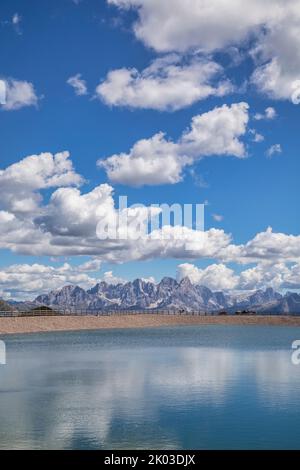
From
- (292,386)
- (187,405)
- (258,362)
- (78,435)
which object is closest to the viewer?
(78,435)

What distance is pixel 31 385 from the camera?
5516 cm

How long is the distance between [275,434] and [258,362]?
38713 mm

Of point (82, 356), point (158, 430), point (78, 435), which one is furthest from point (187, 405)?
point (82, 356)

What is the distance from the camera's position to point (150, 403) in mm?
44594

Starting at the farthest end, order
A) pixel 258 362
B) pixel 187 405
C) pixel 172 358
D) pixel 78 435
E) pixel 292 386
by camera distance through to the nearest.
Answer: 1. pixel 172 358
2. pixel 258 362
3. pixel 292 386
4. pixel 187 405
5. pixel 78 435

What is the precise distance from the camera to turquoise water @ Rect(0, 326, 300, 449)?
3391cm

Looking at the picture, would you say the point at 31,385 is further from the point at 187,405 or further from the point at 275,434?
the point at 275,434

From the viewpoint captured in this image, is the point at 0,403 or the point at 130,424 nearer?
the point at 130,424

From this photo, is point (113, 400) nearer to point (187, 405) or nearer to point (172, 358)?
point (187, 405)

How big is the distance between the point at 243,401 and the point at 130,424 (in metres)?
Result: 12.1

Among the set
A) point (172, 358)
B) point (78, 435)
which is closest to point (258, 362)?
point (172, 358)

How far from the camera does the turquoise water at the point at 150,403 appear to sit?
33906 mm

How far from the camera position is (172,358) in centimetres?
7988

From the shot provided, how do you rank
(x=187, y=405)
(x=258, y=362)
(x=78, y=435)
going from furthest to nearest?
(x=258, y=362), (x=187, y=405), (x=78, y=435)
